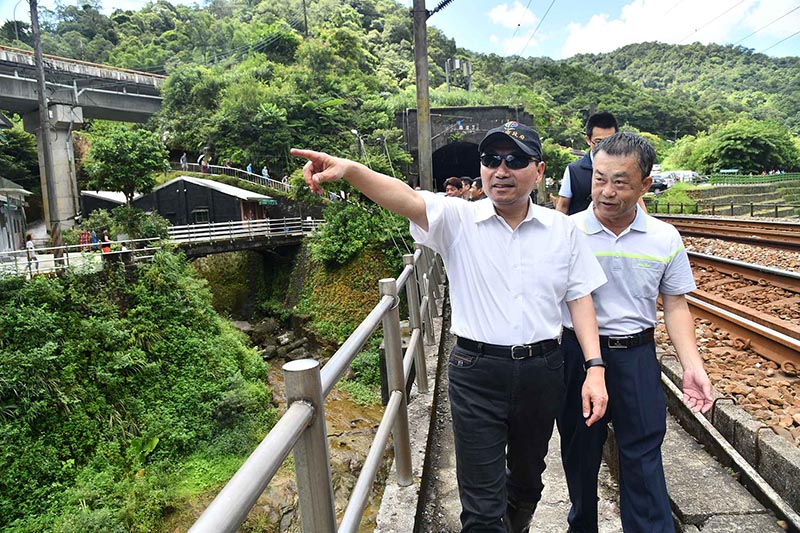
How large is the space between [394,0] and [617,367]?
9343cm

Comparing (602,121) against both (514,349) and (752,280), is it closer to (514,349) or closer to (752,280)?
(514,349)

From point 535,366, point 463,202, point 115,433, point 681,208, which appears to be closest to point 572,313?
point 535,366

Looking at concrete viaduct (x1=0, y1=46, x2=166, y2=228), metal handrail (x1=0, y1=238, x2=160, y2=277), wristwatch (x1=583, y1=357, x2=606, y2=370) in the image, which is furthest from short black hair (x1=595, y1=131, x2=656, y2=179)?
concrete viaduct (x1=0, y1=46, x2=166, y2=228)

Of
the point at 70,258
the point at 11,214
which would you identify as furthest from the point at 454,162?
the point at 70,258

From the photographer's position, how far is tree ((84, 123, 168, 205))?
57.4 ft

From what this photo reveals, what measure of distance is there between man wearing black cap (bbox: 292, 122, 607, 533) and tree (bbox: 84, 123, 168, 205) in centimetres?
1860

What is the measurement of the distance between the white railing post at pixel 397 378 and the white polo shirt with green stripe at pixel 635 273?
2.62 ft

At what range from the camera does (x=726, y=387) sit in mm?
3242

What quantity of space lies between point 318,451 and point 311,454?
2 cm

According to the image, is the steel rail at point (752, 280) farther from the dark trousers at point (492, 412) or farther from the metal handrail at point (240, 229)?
the metal handrail at point (240, 229)

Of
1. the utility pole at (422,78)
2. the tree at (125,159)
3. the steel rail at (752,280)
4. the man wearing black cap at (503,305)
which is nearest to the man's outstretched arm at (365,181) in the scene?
the man wearing black cap at (503,305)

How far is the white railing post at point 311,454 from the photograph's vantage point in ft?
3.95

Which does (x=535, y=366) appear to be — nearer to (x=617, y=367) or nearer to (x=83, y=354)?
(x=617, y=367)

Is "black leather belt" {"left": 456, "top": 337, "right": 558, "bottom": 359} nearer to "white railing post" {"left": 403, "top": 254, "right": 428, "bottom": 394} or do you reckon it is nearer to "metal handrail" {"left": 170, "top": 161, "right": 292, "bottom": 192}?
"white railing post" {"left": 403, "top": 254, "right": 428, "bottom": 394}
